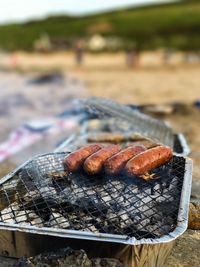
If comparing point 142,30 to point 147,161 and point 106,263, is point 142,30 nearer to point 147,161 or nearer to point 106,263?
point 147,161

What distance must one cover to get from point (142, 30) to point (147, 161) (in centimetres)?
4994

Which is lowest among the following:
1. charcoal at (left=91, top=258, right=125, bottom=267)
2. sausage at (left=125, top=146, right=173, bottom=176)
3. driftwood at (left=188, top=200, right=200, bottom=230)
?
driftwood at (left=188, top=200, right=200, bottom=230)

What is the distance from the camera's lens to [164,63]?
96.3ft

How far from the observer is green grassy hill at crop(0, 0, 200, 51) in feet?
143

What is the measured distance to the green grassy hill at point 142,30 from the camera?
143 ft

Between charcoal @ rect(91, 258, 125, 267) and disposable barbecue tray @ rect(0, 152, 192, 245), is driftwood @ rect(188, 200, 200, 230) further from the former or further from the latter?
charcoal @ rect(91, 258, 125, 267)

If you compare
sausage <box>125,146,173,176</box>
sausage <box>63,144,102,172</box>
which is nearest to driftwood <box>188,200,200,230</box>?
sausage <box>125,146,173,176</box>

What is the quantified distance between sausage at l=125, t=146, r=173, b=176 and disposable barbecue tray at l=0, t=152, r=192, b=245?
137 mm

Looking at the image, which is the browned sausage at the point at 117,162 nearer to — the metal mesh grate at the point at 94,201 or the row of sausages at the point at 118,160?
the row of sausages at the point at 118,160

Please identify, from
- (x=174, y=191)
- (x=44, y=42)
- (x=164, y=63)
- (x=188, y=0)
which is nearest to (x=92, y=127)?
(x=174, y=191)

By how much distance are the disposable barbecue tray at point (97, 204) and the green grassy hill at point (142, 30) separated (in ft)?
117

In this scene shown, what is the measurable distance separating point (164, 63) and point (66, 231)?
2701 centimetres

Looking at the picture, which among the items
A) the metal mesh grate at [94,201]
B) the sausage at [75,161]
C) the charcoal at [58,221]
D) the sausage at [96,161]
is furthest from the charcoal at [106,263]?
the sausage at [75,161]

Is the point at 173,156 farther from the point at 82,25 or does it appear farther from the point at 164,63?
the point at 82,25
